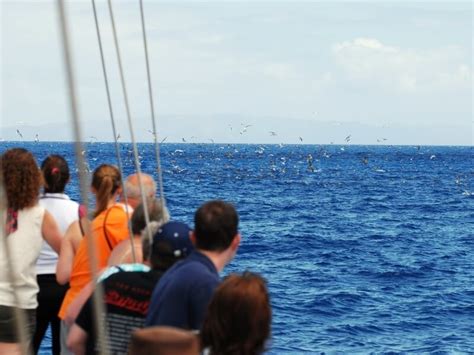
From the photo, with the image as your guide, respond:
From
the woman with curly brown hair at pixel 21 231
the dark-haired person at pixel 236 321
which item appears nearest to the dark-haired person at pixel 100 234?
the woman with curly brown hair at pixel 21 231

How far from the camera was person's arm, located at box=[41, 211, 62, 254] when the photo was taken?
5.45 metres

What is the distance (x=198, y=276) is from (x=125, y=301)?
565mm

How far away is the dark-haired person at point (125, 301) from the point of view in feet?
14.6

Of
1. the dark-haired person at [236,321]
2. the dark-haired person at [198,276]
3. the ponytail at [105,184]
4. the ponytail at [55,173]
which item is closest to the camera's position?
the dark-haired person at [236,321]

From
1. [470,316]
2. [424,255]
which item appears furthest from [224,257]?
[424,255]

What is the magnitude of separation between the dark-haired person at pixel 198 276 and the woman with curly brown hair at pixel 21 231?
1.29 m

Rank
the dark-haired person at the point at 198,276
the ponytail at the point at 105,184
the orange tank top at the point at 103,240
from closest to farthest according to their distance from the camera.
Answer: the dark-haired person at the point at 198,276
the orange tank top at the point at 103,240
the ponytail at the point at 105,184

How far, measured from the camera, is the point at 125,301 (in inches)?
177

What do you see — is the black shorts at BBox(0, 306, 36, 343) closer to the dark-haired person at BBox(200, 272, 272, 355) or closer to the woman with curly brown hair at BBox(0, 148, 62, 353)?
the woman with curly brown hair at BBox(0, 148, 62, 353)

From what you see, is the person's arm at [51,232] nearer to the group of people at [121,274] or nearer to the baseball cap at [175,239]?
the group of people at [121,274]

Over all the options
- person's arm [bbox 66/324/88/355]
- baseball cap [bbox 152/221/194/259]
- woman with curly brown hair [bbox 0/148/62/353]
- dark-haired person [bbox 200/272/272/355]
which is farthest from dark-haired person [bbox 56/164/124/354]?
dark-haired person [bbox 200/272/272/355]

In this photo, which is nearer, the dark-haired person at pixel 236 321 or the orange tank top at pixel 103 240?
the dark-haired person at pixel 236 321

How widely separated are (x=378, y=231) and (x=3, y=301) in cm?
3482

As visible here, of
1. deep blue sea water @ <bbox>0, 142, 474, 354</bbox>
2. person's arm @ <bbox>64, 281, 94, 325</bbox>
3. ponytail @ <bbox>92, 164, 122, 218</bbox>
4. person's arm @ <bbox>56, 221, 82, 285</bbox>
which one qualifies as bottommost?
deep blue sea water @ <bbox>0, 142, 474, 354</bbox>
